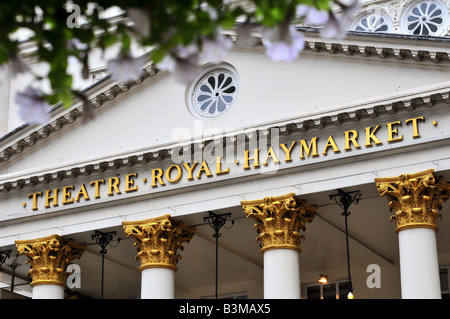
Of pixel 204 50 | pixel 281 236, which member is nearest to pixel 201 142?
pixel 281 236

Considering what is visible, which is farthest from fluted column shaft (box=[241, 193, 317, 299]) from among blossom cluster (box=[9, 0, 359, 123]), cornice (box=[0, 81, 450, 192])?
blossom cluster (box=[9, 0, 359, 123])

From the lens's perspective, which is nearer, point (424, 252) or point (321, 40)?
point (424, 252)

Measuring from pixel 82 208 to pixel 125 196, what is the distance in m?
1.47

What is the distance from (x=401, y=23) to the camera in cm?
3027

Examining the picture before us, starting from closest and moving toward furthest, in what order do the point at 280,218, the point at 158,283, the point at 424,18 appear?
1. the point at 280,218
2. the point at 158,283
3. the point at 424,18

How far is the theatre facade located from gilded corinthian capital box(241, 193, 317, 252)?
37 millimetres

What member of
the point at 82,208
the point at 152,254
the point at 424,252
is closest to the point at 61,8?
the point at 424,252

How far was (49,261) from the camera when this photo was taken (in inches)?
1005

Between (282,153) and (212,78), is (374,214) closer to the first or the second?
(282,153)

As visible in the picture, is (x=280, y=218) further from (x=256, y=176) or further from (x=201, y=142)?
(x=201, y=142)

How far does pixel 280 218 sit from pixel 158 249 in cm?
349

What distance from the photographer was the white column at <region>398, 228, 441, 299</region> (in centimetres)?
2006

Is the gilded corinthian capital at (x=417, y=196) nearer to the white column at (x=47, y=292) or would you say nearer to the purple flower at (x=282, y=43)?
the white column at (x=47, y=292)

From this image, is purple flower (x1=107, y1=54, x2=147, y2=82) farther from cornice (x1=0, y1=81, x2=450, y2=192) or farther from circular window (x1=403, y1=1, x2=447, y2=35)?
circular window (x1=403, y1=1, x2=447, y2=35)
